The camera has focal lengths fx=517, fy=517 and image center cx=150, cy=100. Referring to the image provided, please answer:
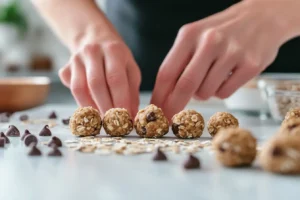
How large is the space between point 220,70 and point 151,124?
32 cm

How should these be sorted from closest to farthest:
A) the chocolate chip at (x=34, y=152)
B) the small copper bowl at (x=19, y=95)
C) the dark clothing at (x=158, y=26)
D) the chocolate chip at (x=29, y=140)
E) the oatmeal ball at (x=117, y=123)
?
the chocolate chip at (x=34, y=152), the chocolate chip at (x=29, y=140), the oatmeal ball at (x=117, y=123), the small copper bowl at (x=19, y=95), the dark clothing at (x=158, y=26)

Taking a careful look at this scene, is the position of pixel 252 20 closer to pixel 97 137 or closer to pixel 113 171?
pixel 97 137

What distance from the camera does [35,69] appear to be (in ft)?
12.5

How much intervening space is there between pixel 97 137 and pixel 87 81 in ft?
0.83

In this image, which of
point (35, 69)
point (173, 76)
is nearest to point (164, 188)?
point (173, 76)

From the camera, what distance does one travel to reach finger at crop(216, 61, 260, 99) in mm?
1263

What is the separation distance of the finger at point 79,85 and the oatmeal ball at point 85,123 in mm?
207

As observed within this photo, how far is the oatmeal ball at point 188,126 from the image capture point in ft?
3.21

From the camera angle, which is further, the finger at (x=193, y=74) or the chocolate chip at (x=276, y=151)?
the finger at (x=193, y=74)

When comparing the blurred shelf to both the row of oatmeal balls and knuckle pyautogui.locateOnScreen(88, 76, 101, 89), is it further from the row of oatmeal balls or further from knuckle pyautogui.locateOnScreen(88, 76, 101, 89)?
the row of oatmeal balls

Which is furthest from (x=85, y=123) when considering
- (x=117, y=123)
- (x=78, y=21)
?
(x=78, y=21)

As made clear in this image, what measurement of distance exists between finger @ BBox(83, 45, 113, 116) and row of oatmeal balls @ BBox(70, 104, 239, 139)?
6.4 inches

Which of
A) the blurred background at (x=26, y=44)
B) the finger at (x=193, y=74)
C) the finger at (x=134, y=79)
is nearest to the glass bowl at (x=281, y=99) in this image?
the finger at (x=193, y=74)

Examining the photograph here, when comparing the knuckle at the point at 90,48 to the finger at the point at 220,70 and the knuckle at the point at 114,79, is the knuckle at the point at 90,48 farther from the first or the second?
the finger at the point at 220,70
